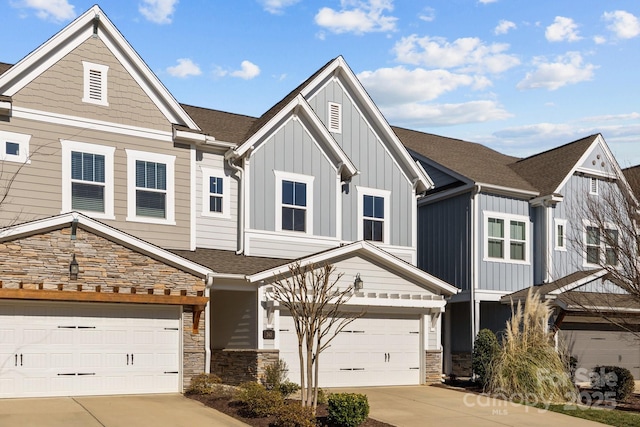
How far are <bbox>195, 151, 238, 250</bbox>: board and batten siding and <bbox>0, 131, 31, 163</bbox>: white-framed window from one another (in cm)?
440

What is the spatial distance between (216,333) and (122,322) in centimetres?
404

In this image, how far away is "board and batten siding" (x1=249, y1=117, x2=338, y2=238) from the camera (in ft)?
66.7

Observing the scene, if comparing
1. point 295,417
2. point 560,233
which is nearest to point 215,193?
point 295,417

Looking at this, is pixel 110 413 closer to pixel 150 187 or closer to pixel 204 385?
pixel 204 385

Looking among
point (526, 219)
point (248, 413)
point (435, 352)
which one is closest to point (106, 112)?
point (248, 413)

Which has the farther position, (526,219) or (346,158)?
(526,219)

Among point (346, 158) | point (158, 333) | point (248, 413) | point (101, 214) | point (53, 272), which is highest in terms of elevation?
point (346, 158)

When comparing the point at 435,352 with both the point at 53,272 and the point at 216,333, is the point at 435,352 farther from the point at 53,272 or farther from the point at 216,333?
the point at 53,272

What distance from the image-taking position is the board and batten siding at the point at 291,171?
20.3 m

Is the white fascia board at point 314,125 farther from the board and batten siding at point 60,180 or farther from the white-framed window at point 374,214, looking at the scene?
the board and batten siding at point 60,180

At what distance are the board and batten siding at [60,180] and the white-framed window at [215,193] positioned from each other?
66cm

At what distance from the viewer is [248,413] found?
14.4m

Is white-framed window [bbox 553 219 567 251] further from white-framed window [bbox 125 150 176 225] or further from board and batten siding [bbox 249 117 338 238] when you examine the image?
white-framed window [bbox 125 150 176 225]

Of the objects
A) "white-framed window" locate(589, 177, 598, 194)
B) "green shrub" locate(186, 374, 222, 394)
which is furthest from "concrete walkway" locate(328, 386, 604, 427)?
"white-framed window" locate(589, 177, 598, 194)
